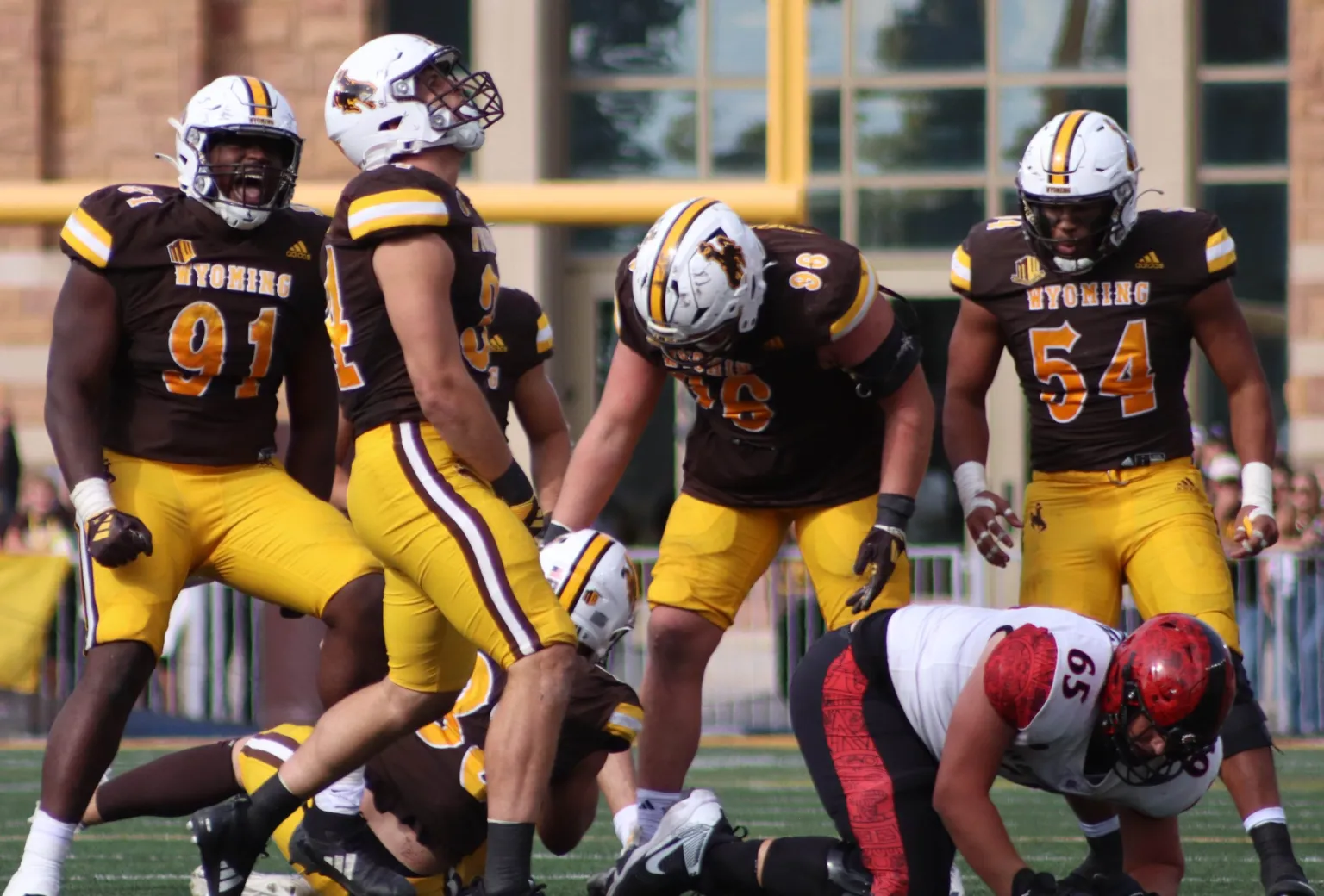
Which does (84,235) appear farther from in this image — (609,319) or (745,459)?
(609,319)

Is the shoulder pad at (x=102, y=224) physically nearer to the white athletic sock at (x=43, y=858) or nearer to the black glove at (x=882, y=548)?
the white athletic sock at (x=43, y=858)

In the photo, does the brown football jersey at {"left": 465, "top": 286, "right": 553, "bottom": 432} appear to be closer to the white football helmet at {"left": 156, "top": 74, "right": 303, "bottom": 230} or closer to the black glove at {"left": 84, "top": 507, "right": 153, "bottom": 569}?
the white football helmet at {"left": 156, "top": 74, "right": 303, "bottom": 230}

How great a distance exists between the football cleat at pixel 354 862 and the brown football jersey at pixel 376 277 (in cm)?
90

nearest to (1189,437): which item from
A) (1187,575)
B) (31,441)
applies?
(1187,575)

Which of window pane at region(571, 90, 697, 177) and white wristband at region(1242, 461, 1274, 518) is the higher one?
window pane at region(571, 90, 697, 177)

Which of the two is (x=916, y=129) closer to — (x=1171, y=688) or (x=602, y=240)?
(x=602, y=240)

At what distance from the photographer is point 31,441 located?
13.1 meters

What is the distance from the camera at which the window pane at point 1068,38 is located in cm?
1345

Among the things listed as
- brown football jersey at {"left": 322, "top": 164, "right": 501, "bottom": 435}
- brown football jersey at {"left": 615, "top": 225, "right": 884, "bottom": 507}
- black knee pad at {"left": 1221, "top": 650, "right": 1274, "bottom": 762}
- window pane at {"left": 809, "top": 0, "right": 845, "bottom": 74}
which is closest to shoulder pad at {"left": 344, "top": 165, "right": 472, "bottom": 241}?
brown football jersey at {"left": 322, "top": 164, "right": 501, "bottom": 435}

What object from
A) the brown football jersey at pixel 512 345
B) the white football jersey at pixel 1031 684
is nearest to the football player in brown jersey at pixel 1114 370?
the white football jersey at pixel 1031 684

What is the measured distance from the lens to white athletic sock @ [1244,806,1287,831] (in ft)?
15.0

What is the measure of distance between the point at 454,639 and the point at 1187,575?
171 cm

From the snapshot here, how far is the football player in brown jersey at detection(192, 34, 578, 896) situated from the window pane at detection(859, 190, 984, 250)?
359 inches

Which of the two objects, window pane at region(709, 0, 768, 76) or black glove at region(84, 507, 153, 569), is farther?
window pane at region(709, 0, 768, 76)
